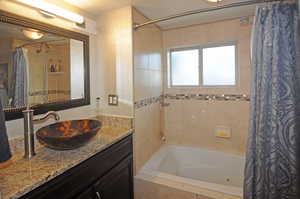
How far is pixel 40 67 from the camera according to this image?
139 centimetres

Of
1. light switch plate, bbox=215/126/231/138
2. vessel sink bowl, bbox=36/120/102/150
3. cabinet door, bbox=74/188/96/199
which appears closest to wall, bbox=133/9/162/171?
vessel sink bowl, bbox=36/120/102/150

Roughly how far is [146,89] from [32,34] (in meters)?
1.23

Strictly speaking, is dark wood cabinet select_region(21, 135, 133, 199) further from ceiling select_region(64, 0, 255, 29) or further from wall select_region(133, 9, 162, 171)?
ceiling select_region(64, 0, 255, 29)

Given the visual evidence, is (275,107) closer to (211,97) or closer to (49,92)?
(211,97)

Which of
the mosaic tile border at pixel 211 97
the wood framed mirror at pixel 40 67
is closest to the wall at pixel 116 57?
the wood framed mirror at pixel 40 67

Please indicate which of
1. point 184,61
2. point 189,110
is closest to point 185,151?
point 189,110

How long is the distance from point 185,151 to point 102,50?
5.93 ft

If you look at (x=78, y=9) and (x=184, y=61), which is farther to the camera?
(x=184, y=61)

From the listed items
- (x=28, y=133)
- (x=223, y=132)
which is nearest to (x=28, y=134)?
(x=28, y=133)

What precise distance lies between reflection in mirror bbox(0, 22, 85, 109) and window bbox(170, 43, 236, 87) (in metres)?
1.46

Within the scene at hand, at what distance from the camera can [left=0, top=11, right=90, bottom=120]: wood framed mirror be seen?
1.16m

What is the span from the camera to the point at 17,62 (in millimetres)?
1212

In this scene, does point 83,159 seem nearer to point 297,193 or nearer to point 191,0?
Answer: point 297,193

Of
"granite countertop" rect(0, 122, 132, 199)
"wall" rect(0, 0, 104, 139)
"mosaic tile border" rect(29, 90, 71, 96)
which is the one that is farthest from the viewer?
"mosaic tile border" rect(29, 90, 71, 96)
